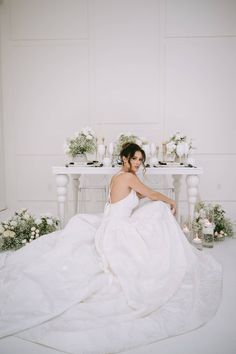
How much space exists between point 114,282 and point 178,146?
2298 millimetres

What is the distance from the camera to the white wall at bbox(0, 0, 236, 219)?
5109 millimetres

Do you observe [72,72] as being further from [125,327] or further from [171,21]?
[125,327]

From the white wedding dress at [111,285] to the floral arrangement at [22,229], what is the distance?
2.25 feet

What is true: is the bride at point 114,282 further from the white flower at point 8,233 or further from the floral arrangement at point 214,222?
the floral arrangement at point 214,222

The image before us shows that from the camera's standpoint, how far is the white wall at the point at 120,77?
5109mm

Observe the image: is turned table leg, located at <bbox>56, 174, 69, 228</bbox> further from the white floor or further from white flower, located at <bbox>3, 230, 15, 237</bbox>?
the white floor

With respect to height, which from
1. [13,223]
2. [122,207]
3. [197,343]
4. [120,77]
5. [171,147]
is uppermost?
[120,77]

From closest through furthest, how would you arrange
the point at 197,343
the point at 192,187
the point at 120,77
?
the point at 197,343 → the point at 192,187 → the point at 120,77

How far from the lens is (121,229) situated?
2523mm

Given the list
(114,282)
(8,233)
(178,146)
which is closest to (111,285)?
(114,282)

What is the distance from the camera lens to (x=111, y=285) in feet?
7.35

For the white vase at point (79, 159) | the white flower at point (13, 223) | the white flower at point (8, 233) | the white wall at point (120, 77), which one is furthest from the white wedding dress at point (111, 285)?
the white wall at point (120, 77)

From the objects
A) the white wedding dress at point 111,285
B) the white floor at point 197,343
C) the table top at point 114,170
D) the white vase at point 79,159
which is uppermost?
the white vase at point 79,159

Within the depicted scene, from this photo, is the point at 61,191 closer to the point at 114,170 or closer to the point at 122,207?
the point at 114,170
